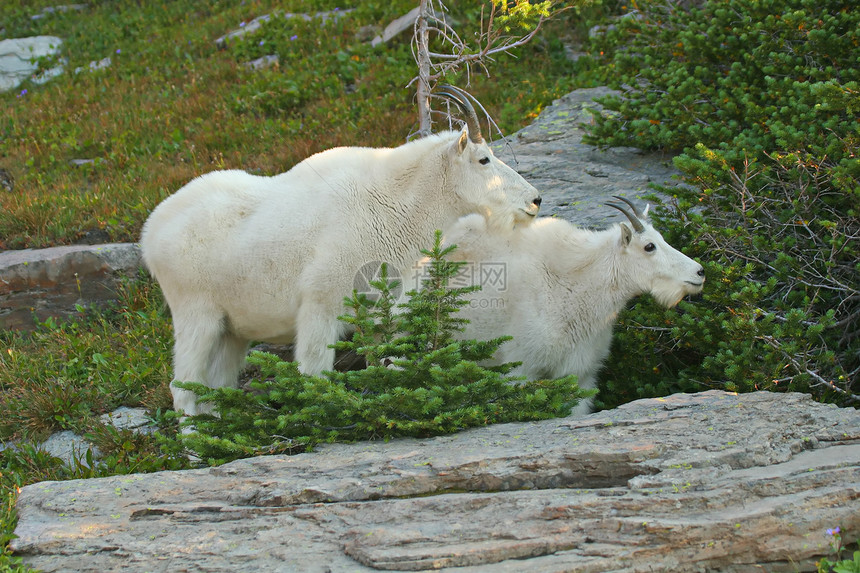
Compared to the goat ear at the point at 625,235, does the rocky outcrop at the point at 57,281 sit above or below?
below

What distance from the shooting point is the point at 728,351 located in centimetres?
587

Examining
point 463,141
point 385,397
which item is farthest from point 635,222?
point 385,397

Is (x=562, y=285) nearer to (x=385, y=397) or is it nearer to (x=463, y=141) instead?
(x=463, y=141)

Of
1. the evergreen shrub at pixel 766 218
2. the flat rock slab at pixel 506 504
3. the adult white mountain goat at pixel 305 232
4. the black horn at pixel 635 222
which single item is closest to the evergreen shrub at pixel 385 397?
the flat rock slab at pixel 506 504

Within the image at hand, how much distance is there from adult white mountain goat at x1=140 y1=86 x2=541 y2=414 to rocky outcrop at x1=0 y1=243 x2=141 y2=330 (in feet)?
8.41

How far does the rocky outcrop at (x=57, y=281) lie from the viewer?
29.3 ft

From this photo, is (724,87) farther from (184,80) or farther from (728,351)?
(184,80)

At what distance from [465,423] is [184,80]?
11752mm

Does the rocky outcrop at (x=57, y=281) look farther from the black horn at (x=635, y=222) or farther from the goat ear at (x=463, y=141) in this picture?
the black horn at (x=635, y=222)

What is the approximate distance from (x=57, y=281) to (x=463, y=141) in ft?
17.4

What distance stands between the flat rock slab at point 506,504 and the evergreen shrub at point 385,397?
17cm

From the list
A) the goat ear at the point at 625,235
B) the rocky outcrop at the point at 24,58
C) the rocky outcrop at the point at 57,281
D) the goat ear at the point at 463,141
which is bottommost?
the rocky outcrop at the point at 57,281

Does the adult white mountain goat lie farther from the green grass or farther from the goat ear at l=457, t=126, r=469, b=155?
the green grass

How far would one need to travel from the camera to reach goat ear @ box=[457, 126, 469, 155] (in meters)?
6.63
